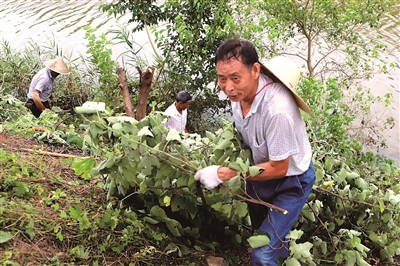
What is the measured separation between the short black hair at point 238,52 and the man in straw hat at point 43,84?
14.7 feet

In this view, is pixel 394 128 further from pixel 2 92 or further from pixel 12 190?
pixel 12 190

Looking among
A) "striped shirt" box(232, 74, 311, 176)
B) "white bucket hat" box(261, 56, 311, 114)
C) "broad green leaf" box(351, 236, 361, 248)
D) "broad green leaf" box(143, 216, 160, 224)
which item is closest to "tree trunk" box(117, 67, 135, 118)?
"broad green leaf" box(143, 216, 160, 224)

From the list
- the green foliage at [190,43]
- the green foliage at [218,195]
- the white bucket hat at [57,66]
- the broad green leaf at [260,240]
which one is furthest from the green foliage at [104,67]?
the broad green leaf at [260,240]

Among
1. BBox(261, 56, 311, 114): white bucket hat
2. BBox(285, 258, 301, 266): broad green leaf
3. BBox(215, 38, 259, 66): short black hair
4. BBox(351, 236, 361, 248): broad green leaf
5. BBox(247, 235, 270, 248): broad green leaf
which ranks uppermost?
BBox(215, 38, 259, 66): short black hair

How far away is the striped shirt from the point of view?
206 cm

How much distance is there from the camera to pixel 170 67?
747cm

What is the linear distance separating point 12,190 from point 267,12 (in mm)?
6725

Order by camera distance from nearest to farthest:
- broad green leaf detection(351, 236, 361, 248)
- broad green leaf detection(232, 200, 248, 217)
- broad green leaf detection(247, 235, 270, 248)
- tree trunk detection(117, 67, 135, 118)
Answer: broad green leaf detection(247, 235, 270, 248), broad green leaf detection(232, 200, 248, 217), broad green leaf detection(351, 236, 361, 248), tree trunk detection(117, 67, 135, 118)

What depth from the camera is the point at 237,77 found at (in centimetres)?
211

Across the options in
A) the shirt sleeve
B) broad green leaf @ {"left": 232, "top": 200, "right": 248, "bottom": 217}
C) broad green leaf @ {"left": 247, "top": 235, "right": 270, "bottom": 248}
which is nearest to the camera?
the shirt sleeve

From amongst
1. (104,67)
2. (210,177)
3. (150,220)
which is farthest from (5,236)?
(104,67)

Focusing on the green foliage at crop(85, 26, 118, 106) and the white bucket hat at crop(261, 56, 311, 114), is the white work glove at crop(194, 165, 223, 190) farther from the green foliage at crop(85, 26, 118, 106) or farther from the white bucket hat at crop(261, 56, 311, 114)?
the green foliage at crop(85, 26, 118, 106)

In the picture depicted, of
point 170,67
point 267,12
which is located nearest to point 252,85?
point 170,67

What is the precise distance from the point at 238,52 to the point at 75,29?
11.6 m
